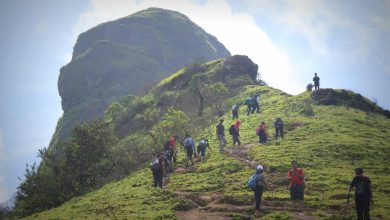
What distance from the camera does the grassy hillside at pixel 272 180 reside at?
22.7m

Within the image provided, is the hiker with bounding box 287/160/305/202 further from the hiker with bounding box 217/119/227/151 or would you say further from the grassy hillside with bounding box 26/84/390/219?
the hiker with bounding box 217/119/227/151

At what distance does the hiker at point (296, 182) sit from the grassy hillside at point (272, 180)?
0.69 meters

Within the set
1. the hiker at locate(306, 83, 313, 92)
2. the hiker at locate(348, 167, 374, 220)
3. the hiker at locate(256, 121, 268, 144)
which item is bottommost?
the hiker at locate(348, 167, 374, 220)

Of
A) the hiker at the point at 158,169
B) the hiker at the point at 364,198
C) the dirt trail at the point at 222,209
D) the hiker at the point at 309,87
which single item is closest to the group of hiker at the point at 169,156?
the hiker at the point at 158,169

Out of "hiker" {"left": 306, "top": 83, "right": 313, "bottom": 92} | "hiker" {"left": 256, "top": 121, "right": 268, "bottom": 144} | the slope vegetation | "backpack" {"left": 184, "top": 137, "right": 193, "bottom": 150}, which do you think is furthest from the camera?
"hiker" {"left": 306, "top": 83, "right": 313, "bottom": 92}

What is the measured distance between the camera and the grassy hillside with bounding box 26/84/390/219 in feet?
74.4

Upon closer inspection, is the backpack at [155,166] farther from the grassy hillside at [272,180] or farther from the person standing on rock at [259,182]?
the person standing on rock at [259,182]

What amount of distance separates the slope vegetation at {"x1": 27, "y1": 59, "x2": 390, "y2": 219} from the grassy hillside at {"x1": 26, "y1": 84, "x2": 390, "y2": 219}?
6 cm

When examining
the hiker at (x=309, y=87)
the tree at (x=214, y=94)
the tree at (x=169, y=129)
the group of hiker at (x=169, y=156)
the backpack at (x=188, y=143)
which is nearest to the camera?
the group of hiker at (x=169, y=156)

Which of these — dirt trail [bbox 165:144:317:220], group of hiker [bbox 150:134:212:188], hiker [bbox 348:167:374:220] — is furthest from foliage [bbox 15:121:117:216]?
hiker [bbox 348:167:374:220]

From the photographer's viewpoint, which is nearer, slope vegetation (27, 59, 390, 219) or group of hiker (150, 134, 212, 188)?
slope vegetation (27, 59, 390, 219)

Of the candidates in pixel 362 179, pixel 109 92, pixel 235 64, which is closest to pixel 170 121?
pixel 362 179

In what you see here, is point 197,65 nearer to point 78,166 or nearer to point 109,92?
point 78,166

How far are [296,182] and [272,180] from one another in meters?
5.65
